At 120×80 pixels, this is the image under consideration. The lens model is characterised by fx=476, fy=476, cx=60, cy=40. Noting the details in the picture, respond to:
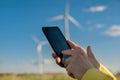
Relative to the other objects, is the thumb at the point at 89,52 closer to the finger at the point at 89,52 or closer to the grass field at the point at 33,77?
the finger at the point at 89,52

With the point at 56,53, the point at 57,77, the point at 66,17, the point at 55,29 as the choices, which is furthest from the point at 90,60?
the point at 57,77

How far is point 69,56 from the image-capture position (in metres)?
2.87

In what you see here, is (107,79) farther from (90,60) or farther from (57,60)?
(57,60)

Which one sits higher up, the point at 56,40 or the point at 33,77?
the point at 56,40

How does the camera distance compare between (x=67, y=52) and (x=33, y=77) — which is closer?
(x=67, y=52)

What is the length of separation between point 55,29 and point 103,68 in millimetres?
513

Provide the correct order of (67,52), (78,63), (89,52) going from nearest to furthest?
(78,63) < (67,52) < (89,52)

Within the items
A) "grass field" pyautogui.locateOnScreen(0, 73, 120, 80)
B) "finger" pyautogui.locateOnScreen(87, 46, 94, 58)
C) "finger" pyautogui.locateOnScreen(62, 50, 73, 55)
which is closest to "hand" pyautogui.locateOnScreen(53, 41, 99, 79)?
"finger" pyautogui.locateOnScreen(62, 50, 73, 55)

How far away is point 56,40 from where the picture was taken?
319 centimetres

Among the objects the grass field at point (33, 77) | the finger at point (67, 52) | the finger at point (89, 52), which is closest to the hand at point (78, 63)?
the finger at point (67, 52)

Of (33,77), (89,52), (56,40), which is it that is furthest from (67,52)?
(33,77)

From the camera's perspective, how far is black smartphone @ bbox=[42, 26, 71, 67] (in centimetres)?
306

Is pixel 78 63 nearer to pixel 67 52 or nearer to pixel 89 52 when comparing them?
pixel 67 52

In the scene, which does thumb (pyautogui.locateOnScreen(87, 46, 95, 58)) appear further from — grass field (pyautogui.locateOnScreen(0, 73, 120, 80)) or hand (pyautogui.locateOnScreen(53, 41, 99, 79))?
grass field (pyautogui.locateOnScreen(0, 73, 120, 80))
